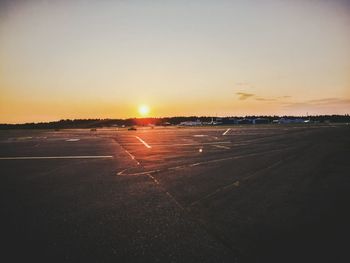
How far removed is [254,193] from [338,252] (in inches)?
156

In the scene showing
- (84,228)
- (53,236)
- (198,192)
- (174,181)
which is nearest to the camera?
(53,236)

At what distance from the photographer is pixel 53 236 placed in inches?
224

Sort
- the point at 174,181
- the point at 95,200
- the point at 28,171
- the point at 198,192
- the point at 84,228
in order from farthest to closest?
1. the point at 28,171
2. the point at 174,181
3. the point at 198,192
4. the point at 95,200
5. the point at 84,228

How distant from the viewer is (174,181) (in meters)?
11.0

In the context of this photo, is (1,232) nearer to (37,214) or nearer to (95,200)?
(37,214)

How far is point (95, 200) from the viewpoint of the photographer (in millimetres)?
8375

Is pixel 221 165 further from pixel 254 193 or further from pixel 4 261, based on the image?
pixel 4 261

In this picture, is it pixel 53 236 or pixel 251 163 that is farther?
pixel 251 163

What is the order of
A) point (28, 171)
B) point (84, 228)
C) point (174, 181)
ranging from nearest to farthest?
point (84, 228) < point (174, 181) < point (28, 171)

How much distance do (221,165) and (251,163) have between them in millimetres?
1503

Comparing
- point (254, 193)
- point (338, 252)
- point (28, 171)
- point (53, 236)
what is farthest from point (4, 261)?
point (28, 171)

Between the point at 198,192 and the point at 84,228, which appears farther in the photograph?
the point at 198,192

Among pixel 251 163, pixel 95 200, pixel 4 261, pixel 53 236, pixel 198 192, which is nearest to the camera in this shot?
pixel 4 261

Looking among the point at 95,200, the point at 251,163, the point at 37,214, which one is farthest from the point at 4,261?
the point at 251,163
